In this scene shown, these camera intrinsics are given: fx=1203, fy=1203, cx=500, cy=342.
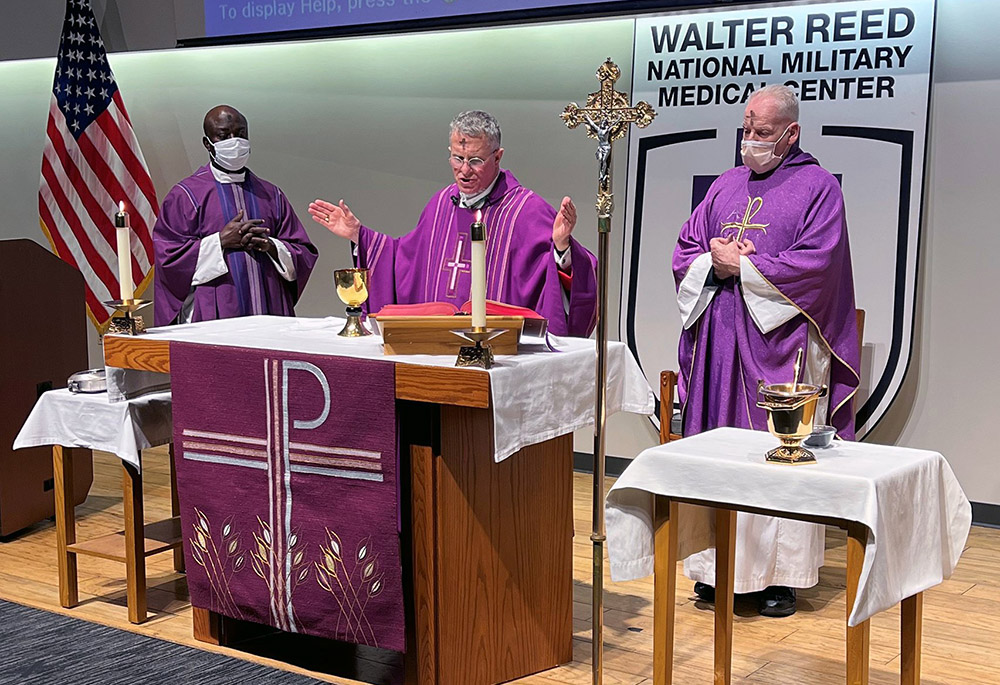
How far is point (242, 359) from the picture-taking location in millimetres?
3666

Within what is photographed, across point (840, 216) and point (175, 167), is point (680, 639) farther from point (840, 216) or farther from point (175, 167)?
point (175, 167)

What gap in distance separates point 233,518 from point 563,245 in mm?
1397

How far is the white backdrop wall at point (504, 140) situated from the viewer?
5371 mm

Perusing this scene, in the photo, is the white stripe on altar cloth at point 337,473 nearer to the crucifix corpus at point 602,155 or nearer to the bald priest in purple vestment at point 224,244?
the crucifix corpus at point 602,155

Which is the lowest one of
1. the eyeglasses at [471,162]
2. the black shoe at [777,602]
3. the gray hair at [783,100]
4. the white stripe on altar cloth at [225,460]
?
the black shoe at [777,602]

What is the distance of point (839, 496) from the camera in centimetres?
268

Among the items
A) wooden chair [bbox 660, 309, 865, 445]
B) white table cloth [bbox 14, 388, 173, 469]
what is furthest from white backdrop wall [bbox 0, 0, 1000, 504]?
white table cloth [bbox 14, 388, 173, 469]

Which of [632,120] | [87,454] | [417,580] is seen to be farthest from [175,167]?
[632,120]

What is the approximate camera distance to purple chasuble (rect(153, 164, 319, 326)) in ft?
18.3

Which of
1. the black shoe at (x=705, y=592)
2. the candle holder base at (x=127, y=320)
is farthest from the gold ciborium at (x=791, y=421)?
the candle holder base at (x=127, y=320)

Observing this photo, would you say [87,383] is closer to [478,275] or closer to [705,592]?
[478,275]

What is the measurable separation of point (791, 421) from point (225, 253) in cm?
343

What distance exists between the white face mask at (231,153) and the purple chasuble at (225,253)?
0.10 m

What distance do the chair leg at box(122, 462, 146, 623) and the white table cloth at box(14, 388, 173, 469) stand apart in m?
0.08
